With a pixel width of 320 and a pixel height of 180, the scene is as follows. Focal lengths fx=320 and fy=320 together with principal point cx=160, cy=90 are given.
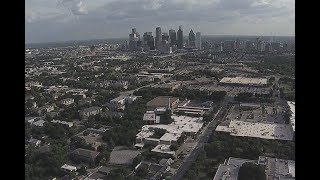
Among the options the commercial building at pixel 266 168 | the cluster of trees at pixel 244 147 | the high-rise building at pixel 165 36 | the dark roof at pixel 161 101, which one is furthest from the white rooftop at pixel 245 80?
the high-rise building at pixel 165 36


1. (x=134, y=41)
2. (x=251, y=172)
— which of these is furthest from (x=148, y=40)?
(x=251, y=172)

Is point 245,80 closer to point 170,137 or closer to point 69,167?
point 170,137

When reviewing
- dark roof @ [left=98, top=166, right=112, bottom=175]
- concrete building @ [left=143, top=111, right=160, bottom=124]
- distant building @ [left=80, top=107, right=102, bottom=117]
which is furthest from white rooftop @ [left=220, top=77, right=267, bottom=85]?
dark roof @ [left=98, top=166, right=112, bottom=175]

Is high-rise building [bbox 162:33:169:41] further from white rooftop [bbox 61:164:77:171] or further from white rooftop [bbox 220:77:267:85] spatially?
white rooftop [bbox 61:164:77:171]

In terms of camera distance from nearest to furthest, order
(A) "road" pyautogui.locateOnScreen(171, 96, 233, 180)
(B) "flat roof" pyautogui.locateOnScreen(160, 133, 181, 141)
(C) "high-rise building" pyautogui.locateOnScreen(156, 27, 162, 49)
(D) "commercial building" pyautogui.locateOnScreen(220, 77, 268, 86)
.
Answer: (A) "road" pyautogui.locateOnScreen(171, 96, 233, 180) < (B) "flat roof" pyautogui.locateOnScreen(160, 133, 181, 141) < (D) "commercial building" pyautogui.locateOnScreen(220, 77, 268, 86) < (C) "high-rise building" pyautogui.locateOnScreen(156, 27, 162, 49)
